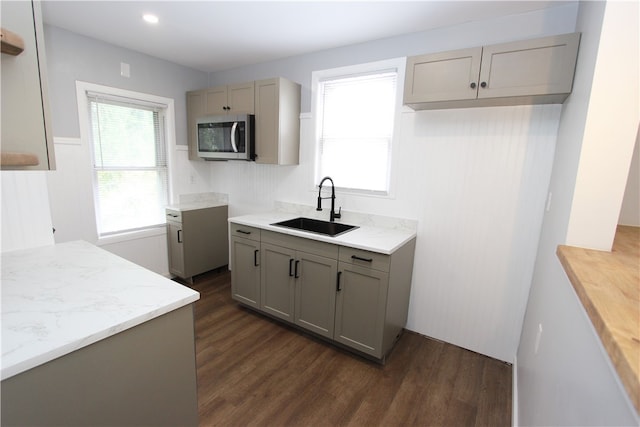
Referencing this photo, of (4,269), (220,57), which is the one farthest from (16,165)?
(220,57)

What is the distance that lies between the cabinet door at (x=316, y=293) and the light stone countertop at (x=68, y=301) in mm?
1252

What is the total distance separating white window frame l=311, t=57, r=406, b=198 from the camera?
2.45 meters

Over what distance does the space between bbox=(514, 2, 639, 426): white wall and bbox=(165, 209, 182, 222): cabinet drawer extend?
325 cm

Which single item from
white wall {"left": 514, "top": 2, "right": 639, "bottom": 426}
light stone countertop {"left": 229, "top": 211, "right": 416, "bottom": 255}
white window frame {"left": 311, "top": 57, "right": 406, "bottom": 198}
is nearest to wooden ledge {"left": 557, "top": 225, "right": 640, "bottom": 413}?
white wall {"left": 514, "top": 2, "right": 639, "bottom": 426}

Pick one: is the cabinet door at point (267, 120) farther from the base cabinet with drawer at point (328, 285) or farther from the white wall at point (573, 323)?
the white wall at point (573, 323)

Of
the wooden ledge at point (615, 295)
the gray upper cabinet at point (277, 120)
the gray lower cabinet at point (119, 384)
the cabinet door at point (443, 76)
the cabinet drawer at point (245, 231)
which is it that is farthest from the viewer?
the gray upper cabinet at point (277, 120)

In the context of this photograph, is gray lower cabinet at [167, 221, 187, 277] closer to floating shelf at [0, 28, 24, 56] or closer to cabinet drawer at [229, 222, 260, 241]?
cabinet drawer at [229, 222, 260, 241]

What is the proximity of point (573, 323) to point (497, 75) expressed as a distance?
147cm

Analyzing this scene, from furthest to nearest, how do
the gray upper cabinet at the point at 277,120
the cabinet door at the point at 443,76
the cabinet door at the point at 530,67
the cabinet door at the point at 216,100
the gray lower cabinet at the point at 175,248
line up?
the gray lower cabinet at the point at 175,248, the cabinet door at the point at 216,100, the gray upper cabinet at the point at 277,120, the cabinet door at the point at 443,76, the cabinet door at the point at 530,67

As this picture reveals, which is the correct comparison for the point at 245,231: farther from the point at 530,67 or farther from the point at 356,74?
the point at 530,67

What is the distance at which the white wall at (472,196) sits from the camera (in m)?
2.01

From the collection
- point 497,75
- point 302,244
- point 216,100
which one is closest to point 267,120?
point 216,100

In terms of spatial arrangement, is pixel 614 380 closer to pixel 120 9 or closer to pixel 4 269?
pixel 4 269

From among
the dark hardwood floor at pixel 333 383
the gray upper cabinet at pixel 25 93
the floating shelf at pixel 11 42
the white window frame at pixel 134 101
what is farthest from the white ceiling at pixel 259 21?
the dark hardwood floor at pixel 333 383
